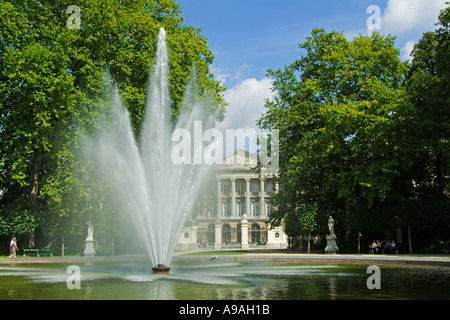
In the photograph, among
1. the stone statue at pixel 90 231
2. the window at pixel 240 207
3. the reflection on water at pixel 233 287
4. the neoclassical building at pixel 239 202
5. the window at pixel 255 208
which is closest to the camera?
the reflection on water at pixel 233 287

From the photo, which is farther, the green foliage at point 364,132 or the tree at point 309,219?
the tree at point 309,219

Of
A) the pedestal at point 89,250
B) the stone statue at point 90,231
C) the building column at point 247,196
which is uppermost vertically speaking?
the building column at point 247,196

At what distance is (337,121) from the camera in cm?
3161

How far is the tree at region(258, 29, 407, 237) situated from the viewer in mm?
31453

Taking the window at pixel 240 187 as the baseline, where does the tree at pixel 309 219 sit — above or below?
below

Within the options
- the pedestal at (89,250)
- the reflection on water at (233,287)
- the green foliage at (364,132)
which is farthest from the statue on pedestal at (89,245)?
the reflection on water at (233,287)

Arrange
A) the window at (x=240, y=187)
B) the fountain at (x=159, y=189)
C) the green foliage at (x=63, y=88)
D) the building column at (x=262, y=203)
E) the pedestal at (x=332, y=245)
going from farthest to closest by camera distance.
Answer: the window at (x=240, y=187), the building column at (x=262, y=203), the pedestal at (x=332, y=245), the green foliage at (x=63, y=88), the fountain at (x=159, y=189)

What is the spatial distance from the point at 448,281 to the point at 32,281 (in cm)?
1221

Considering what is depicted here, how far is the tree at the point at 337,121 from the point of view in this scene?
31453mm

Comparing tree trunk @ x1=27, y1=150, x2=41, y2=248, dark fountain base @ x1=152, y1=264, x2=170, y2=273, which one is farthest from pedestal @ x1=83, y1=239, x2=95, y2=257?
dark fountain base @ x1=152, y1=264, x2=170, y2=273

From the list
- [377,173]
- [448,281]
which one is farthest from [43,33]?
[448,281]

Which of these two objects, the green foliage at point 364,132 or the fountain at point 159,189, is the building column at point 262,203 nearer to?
the green foliage at point 364,132

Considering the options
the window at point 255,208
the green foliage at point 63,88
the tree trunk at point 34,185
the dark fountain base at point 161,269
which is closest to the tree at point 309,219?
the green foliage at point 63,88
